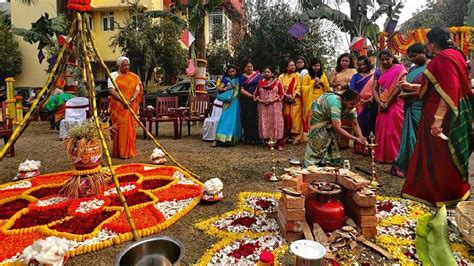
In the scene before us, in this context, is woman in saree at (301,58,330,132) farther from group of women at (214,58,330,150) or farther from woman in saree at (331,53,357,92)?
woman in saree at (331,53,357,92)

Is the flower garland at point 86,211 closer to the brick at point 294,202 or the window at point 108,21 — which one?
the brick at point 294,202

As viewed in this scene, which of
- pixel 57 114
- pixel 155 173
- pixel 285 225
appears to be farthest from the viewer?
pixel 57 114

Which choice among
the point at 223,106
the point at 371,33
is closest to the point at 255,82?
the point at 223,106

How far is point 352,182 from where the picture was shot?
123 inches

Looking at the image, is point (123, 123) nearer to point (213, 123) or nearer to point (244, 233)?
point (213, 123)

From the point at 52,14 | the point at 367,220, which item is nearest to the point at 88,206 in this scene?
the point at 367,220

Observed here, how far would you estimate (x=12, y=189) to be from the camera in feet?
14.5

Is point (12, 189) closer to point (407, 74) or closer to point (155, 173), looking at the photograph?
point (155, 173)

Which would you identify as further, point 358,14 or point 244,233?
point 358,14

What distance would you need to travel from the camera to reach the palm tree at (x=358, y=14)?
40.7 feet

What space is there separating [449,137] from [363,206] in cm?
144

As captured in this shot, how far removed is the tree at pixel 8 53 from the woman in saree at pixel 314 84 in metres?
18.5

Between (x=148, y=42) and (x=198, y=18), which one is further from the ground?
(x=148, y=42)

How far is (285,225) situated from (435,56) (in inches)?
97.1
